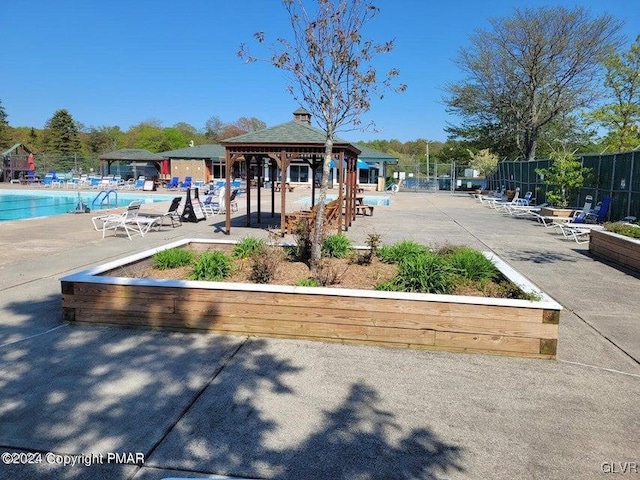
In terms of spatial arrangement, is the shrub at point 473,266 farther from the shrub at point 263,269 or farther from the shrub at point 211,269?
the shrub at point 211,269

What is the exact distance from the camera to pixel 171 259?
6.22m

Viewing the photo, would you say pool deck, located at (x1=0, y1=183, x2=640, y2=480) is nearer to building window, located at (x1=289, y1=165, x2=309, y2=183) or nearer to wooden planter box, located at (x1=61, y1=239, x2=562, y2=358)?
wooden planter box, located at (x1=61, y1=239, x2=562, y2=358)

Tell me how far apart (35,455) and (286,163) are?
9.74 meters

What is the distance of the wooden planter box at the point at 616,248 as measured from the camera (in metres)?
8.17

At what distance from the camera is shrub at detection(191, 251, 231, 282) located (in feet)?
18.2

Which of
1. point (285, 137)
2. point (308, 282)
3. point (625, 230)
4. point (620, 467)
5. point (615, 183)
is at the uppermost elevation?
point (285, 137)

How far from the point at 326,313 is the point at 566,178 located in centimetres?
1562

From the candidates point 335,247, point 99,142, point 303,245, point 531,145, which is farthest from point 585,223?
point 99,142

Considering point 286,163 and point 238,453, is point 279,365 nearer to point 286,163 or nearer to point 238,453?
point 238,453

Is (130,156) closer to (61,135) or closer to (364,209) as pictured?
(364,209)

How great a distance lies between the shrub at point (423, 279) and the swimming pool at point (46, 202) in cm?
1650

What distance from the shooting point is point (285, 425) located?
10.1 feet

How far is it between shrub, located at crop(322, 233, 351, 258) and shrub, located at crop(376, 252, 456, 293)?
1.56 m

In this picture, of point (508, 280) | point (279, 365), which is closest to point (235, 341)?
point (279, 365)
